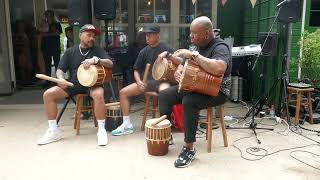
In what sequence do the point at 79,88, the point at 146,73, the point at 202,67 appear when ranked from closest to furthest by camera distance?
the point at 202,67 → the point at 79,88 → the point at 146,73

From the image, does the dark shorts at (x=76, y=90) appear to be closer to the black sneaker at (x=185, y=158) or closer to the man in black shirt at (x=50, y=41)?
the black sneaker at (x=185, y=158)

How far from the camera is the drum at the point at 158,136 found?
125 inches

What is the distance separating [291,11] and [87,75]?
238 cm

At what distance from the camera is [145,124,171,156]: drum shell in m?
3.17

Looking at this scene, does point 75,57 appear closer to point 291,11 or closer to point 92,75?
point 92,75

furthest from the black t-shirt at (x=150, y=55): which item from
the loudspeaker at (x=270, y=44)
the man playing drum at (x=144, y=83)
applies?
the loudspeaker at (x=270, y=44)

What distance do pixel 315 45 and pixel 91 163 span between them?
2.80 m

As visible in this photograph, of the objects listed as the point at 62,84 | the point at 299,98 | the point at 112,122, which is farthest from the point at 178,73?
the point at 299,98

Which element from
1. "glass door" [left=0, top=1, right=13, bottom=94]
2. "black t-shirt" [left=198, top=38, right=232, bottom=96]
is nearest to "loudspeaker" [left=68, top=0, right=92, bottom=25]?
"black t-shirt" [left=198, top=38, right=232, bottom=96]

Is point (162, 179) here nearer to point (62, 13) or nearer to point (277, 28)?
point (277, 28)

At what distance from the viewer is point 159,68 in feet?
12.1

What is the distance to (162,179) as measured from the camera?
2.79m

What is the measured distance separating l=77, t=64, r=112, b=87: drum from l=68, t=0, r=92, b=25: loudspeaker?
40.6 inches

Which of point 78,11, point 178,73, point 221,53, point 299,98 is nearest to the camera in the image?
point 221,53
